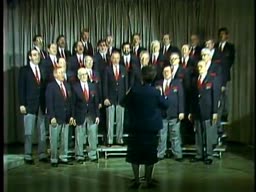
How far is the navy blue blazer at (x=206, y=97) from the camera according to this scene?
2.65 m

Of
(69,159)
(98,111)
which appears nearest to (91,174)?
(69,159)

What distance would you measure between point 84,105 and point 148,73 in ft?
1.15

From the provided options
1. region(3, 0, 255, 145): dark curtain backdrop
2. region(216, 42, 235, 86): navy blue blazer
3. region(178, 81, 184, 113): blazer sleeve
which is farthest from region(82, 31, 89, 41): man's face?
region(216, 42, 235, 86): navy blue blazer

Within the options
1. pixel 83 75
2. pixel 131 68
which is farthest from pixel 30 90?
pixel 131 68

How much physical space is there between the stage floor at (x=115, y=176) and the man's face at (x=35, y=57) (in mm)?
480

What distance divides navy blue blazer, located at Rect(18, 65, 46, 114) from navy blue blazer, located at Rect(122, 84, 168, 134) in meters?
0.40

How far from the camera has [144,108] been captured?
2.61 m

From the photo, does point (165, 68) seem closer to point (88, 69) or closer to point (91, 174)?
point (88, 69)

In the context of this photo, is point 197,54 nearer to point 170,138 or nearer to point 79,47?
point 170,138

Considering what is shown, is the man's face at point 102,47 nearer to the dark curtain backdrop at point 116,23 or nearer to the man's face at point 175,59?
the dark curtain backdrop at point 116,23

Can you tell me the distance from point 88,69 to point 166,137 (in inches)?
19.5

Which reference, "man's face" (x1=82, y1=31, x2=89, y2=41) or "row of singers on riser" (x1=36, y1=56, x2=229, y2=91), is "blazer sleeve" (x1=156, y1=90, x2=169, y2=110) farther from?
"man's face" (x1=82, y1=31, x2=89, y2=41)

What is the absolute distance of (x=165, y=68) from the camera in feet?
8.68

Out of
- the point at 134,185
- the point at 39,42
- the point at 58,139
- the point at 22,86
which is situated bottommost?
the point at 134,185
